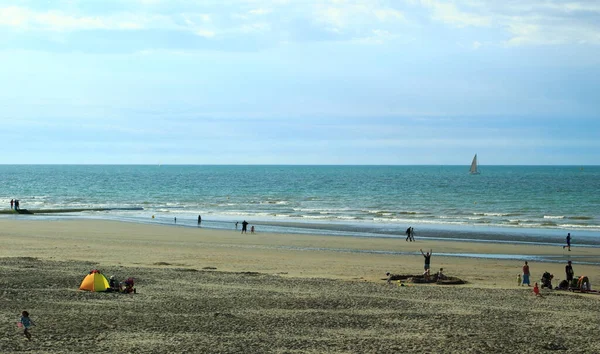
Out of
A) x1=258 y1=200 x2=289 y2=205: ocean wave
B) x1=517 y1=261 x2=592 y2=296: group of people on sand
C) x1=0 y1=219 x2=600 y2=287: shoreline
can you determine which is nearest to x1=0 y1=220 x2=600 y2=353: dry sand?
x1=0 y1=219 x2=600 y2=287: shoreline

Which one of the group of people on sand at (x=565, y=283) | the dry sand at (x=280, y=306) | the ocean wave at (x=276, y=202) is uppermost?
the ocean wave at (x=276, y=202)

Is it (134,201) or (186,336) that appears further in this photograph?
(134,201)

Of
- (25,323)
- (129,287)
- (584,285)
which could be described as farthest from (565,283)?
(25,323)

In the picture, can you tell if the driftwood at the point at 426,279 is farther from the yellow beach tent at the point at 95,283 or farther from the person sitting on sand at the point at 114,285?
the yellow beach tent at the point at 95,283

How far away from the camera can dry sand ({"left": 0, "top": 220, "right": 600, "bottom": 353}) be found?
17.8 metres

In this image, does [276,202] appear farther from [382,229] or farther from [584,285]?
[584,285]

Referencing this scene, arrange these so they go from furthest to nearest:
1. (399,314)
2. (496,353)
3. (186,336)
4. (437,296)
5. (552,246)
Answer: (552,246) → (437,296) → (399,314) → (186,336) → (496,353)

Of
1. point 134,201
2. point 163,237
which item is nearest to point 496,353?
point 163,237

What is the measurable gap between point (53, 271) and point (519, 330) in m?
18.8

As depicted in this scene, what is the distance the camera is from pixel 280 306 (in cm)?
2242

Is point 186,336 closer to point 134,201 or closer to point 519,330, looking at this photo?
point 519,330

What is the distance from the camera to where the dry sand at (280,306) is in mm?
17766

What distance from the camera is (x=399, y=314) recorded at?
2150 centimetres

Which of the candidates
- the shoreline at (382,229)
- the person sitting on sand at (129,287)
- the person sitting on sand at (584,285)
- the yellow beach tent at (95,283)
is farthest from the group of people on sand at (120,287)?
the shoreline at (382,229)
